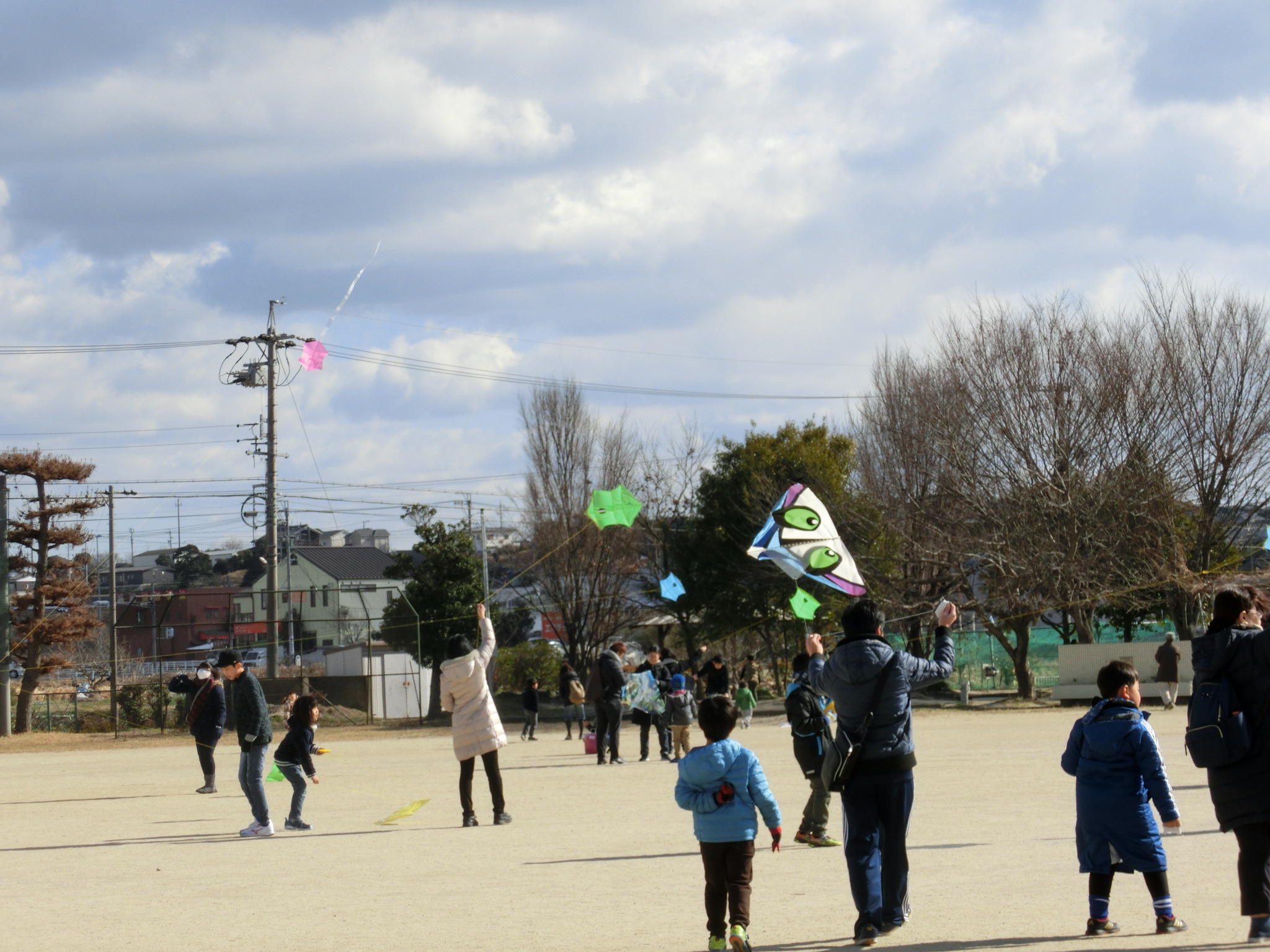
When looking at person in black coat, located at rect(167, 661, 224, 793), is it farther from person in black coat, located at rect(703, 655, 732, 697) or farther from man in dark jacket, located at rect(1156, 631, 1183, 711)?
man in dark jacket, located at rect(1156, 631, 1183, 711)

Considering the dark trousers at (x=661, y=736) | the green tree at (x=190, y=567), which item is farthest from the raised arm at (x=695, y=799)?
the green tree at (x=190, y=567)

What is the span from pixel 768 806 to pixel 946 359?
2663cm

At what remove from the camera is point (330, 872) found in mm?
8859

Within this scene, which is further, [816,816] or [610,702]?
[610,702]

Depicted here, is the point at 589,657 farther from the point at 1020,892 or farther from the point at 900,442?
the point at 1020,892

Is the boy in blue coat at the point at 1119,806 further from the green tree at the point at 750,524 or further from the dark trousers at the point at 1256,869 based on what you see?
the green tree at the point at 750,524

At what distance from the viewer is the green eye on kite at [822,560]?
35.8 feet

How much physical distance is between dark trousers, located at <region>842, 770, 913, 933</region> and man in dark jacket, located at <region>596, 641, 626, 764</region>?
40.5 ft

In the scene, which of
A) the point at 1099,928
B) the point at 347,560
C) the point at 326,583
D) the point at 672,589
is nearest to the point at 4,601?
the point at 672,589

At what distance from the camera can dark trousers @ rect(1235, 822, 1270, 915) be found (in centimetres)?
539

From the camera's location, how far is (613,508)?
1070 inches

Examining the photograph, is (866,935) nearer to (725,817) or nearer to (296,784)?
(725,817)

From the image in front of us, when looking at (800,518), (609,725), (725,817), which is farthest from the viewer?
(609,725)

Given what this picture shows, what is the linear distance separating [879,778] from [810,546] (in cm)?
575
